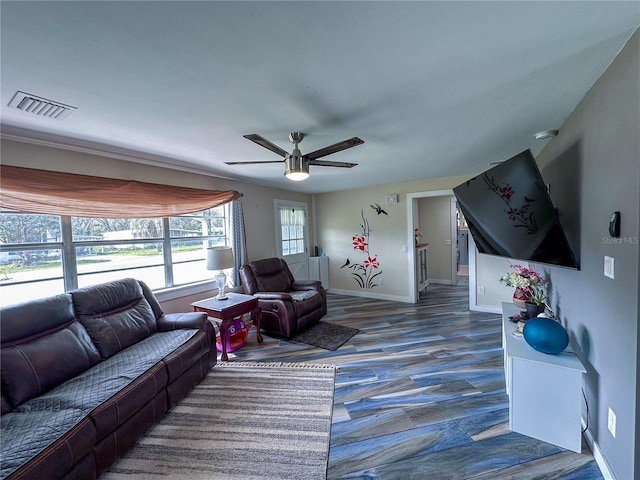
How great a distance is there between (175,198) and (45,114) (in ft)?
4.43

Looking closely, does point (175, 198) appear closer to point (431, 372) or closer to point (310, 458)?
point (310, 458)

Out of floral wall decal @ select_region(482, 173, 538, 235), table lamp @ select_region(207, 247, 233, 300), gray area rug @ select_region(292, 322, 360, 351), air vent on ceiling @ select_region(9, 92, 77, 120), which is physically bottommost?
gray area rug @ select_region(292, 322, 360, 351)

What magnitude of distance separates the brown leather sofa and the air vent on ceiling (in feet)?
4.33

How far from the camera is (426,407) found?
2.09 metres

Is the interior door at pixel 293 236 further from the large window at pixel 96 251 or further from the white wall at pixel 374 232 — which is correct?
the large window at pixel 96 251

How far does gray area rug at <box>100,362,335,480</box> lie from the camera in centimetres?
159

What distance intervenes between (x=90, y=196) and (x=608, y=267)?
151 inches

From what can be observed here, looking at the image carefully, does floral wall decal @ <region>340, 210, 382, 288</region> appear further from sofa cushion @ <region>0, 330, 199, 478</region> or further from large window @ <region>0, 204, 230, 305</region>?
sofa cushion @ <region>0, 330, 199, 478</region>

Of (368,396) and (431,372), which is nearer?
(368,396)

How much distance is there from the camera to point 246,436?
72.5 inches

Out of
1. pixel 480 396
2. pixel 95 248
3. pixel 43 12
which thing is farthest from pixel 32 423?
pixel 480 396

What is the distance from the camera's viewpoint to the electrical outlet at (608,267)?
1398mm

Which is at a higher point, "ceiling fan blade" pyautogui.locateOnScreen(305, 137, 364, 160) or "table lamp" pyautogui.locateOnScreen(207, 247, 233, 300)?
"ceiling fan blade" pyautogui.locateOnScreen(305, 137, 364, 160)

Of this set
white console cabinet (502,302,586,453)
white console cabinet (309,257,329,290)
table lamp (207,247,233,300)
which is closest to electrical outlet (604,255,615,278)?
white console cabinet (502,302,586,453)
